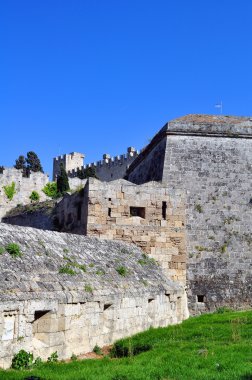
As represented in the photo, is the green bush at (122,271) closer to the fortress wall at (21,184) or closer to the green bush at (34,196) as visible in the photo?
the fortress wall at (21,184)

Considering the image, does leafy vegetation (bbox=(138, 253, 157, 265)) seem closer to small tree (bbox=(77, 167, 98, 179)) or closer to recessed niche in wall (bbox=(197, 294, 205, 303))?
recessed niche in wall (bbox=(197, 294, 205, 303))

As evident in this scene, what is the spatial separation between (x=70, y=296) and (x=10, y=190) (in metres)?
33.9

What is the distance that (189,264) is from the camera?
18359 mm

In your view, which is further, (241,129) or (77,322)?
(241,129)

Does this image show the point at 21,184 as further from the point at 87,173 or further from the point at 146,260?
the point at 146,260

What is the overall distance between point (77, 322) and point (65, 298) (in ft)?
2.26

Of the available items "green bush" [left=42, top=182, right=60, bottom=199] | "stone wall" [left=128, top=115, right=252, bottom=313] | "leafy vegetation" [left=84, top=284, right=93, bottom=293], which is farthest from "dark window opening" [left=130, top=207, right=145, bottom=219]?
"green bush" [left=42, top=182, right=60, bottom=199]

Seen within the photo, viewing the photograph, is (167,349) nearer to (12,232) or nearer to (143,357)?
(143,357)

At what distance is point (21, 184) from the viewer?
43094 mm

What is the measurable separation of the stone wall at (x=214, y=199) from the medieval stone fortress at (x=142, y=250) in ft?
0.12

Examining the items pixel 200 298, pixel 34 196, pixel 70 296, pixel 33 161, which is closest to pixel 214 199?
pixel 200 298

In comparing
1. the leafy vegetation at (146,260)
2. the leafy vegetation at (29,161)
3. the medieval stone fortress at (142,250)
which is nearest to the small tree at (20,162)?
the leafy vegetation at (29,161)

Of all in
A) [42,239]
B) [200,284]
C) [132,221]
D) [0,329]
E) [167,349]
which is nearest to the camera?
[0,329]

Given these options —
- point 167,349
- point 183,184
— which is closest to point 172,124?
point 183,184
